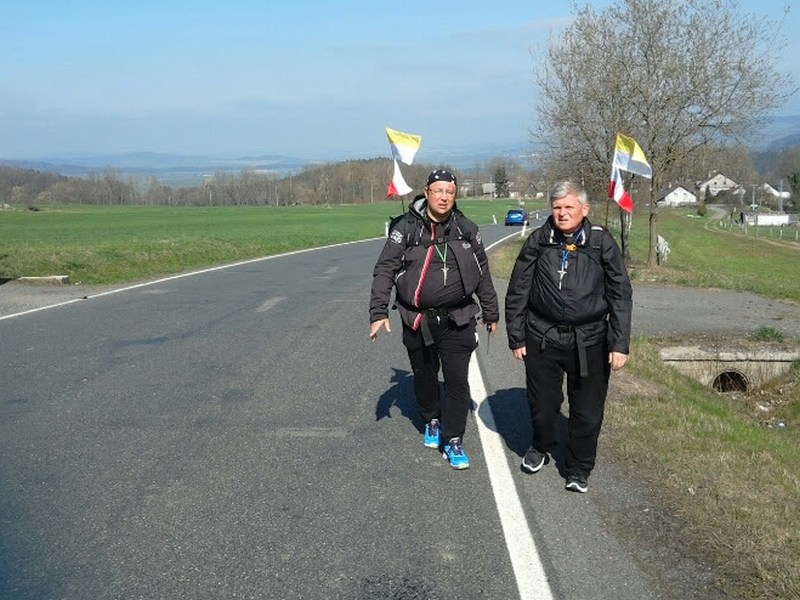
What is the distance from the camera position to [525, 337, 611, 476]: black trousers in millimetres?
4941

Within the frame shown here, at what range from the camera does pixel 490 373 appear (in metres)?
8.17

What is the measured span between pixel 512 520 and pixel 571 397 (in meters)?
1.02

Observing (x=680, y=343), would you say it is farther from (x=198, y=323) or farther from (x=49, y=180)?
(x=49, y=180)

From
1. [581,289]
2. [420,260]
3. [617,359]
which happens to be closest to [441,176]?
[420,260]

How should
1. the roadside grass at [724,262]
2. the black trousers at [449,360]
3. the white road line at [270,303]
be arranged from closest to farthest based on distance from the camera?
the black trousers at [449,360] < the white road line at [270,303] < the roadside grass at [724,262]

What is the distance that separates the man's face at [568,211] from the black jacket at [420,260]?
629mm

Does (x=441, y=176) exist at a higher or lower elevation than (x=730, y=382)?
higher

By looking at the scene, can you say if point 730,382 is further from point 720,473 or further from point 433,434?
point 433,434

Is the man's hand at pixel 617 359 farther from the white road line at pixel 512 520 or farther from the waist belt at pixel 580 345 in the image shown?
the white road line at pixel 512 520

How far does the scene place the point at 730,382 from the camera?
10484 mm

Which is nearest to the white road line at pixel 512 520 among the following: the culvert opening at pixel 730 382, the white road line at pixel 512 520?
the white road line at pixel 512 520

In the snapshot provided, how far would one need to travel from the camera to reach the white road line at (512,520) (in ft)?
12.1

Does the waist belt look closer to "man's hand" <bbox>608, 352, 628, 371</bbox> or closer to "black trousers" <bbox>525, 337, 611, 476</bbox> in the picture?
"black trousers" <bbox>525, 337, 611, 476</bbox>

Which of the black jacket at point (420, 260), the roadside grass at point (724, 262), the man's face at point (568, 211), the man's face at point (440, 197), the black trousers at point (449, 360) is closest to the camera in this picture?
the man's face at point (568, 211)
